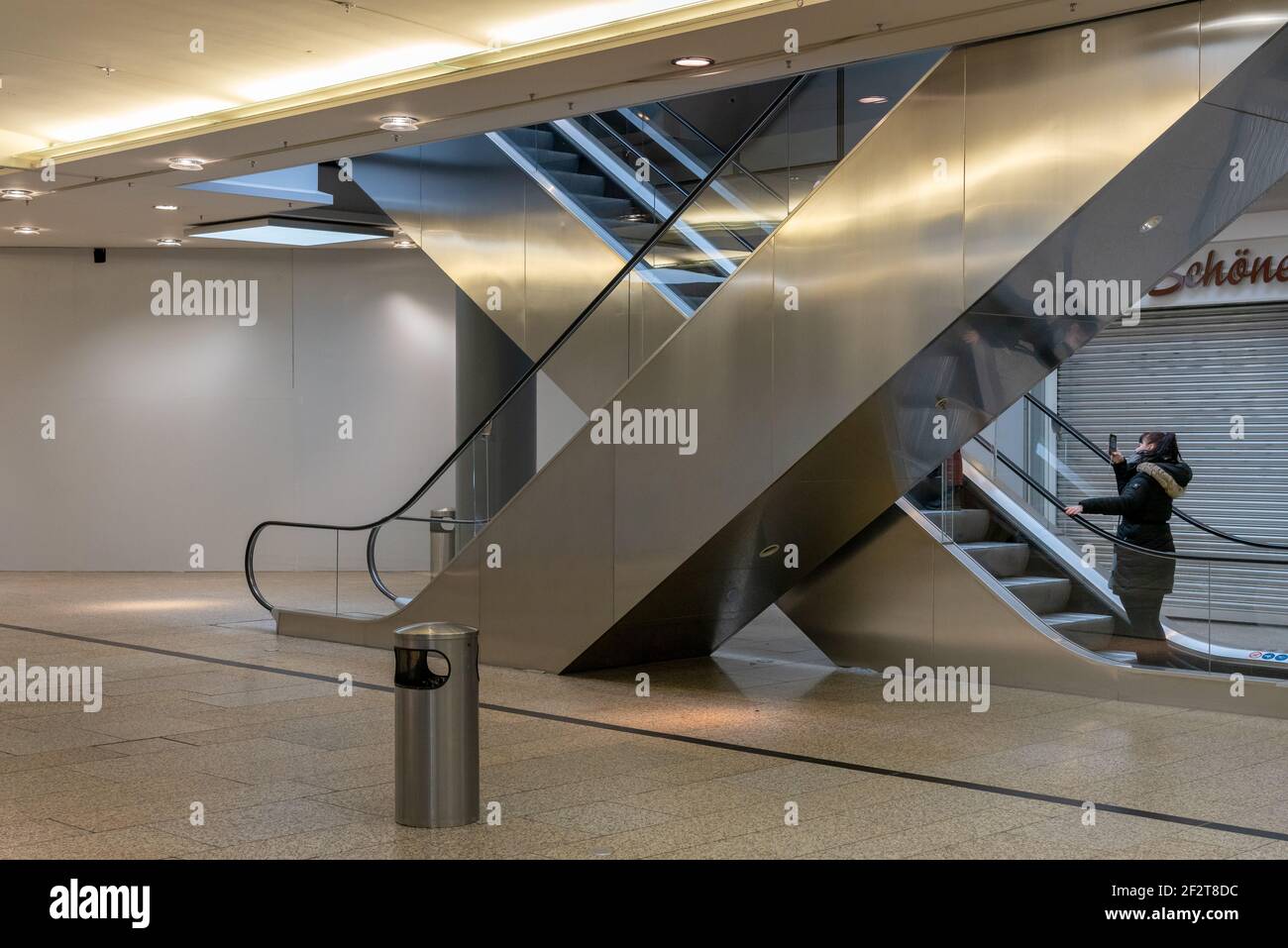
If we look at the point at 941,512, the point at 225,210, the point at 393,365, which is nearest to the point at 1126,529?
the point at 941,512

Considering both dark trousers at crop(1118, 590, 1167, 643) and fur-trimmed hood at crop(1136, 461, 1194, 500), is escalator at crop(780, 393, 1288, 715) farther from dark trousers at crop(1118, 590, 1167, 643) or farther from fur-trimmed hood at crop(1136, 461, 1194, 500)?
fur-trimmed hood at crop(1136, 461, 1194, 500)

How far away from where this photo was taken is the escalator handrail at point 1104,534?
830cm

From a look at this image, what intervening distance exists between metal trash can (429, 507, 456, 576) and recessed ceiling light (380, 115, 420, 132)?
289 cm

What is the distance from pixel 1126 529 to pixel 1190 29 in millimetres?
3571

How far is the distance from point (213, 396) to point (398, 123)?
9.64m

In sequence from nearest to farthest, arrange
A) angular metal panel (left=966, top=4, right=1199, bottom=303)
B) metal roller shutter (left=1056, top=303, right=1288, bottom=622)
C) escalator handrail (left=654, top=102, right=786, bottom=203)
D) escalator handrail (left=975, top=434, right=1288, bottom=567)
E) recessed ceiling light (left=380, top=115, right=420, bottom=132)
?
angular metal panel (left=966, top=4, right=1199, bottom=303) → escalator handrail (left=975, top=434, right=1288, bottom=567) → escalator handrail (left=654, top=102, right=786, bottom=203) → recessed ceiling light (left=380, top=115, right=420, bottom=132) → metal roller shutter (left=1056, top=303, right=1288, bottom=622)

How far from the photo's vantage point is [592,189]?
11461mm

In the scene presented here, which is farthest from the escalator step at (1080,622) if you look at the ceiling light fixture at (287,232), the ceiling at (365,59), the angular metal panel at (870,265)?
the ceiling light fixture at (287,232)

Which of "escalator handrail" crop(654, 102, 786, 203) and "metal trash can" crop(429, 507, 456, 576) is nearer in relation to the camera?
"escalator handrail" crop(654, 102, 786, 203)

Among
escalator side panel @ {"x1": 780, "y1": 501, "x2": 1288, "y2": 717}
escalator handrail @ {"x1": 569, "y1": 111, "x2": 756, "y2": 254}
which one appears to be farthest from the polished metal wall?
escalator side panel @ {"x1": 780, "y1": 501, "x2": 1288, "y2": 717}

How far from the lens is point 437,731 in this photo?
576 cm

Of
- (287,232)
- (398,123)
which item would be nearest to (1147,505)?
(398,123)

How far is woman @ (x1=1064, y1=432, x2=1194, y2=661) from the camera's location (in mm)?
8555

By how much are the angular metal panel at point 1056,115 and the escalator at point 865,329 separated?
0.01m
